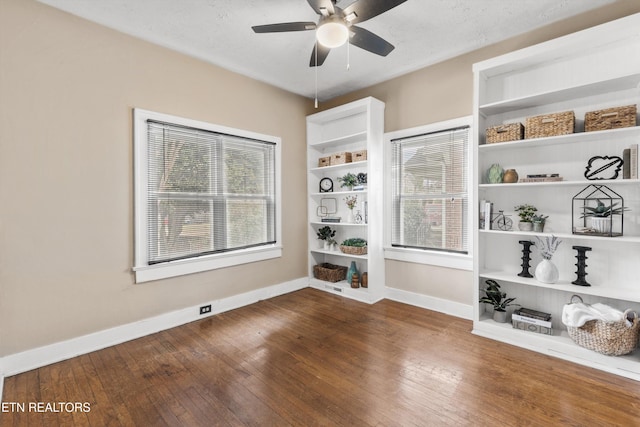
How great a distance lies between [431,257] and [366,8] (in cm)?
268

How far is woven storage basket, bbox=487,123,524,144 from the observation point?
8.88 feet

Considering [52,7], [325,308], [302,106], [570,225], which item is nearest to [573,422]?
[570,225]

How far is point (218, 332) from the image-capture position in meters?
2.97

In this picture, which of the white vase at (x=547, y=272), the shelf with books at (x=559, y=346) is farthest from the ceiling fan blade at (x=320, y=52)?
the shelf with books at (x=559, y=346)

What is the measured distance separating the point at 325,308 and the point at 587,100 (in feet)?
10.8

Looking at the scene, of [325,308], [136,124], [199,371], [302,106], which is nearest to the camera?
[199,371]

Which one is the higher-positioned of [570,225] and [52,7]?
[52,7]

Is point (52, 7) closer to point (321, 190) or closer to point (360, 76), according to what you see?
point (360, 76)

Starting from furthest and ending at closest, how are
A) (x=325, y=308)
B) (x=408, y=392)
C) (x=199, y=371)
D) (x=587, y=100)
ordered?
(x=325, y=308), (x=587, y=100), (x=199, y=371), (x=408, y=392)

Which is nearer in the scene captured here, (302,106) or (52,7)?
(52,7)

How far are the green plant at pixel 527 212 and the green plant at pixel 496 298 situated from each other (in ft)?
2.36

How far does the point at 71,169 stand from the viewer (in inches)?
99.3

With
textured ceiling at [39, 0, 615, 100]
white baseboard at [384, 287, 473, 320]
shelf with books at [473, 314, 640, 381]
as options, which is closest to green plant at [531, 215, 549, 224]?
shelf with books at [473, 314, 640, 381]

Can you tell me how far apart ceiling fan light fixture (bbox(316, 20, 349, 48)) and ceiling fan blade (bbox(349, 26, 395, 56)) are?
20 centimetres
